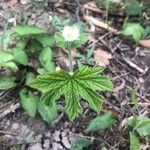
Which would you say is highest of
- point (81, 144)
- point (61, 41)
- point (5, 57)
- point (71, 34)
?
point (71, 34)

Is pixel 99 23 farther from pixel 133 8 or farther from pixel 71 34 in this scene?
pixel 71 34

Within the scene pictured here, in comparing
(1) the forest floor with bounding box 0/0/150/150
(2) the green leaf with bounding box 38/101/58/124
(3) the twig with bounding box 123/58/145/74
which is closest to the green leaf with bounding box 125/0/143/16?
(1) the forest floor with bounding box 0/0/150/150

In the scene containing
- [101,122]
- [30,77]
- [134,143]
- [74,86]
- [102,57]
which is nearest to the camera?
[74,86]

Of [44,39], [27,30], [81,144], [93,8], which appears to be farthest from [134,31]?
[81,144]

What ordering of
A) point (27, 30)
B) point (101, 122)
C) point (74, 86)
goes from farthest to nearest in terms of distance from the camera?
point (27, 30)
point (101, 122)
point (74, 86)

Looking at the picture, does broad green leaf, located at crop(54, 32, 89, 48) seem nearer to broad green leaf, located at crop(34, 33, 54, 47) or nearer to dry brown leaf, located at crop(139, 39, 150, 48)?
broad green leaf, located at crop(34, 33, 54, 47)

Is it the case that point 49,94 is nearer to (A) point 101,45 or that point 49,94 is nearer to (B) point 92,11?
(A) point 101,45

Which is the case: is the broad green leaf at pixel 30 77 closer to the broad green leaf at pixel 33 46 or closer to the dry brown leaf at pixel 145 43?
the broad green leaf at pixel 33 46

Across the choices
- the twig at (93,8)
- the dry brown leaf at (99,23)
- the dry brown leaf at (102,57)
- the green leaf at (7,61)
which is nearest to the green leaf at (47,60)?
the green leaf at (7,61)
